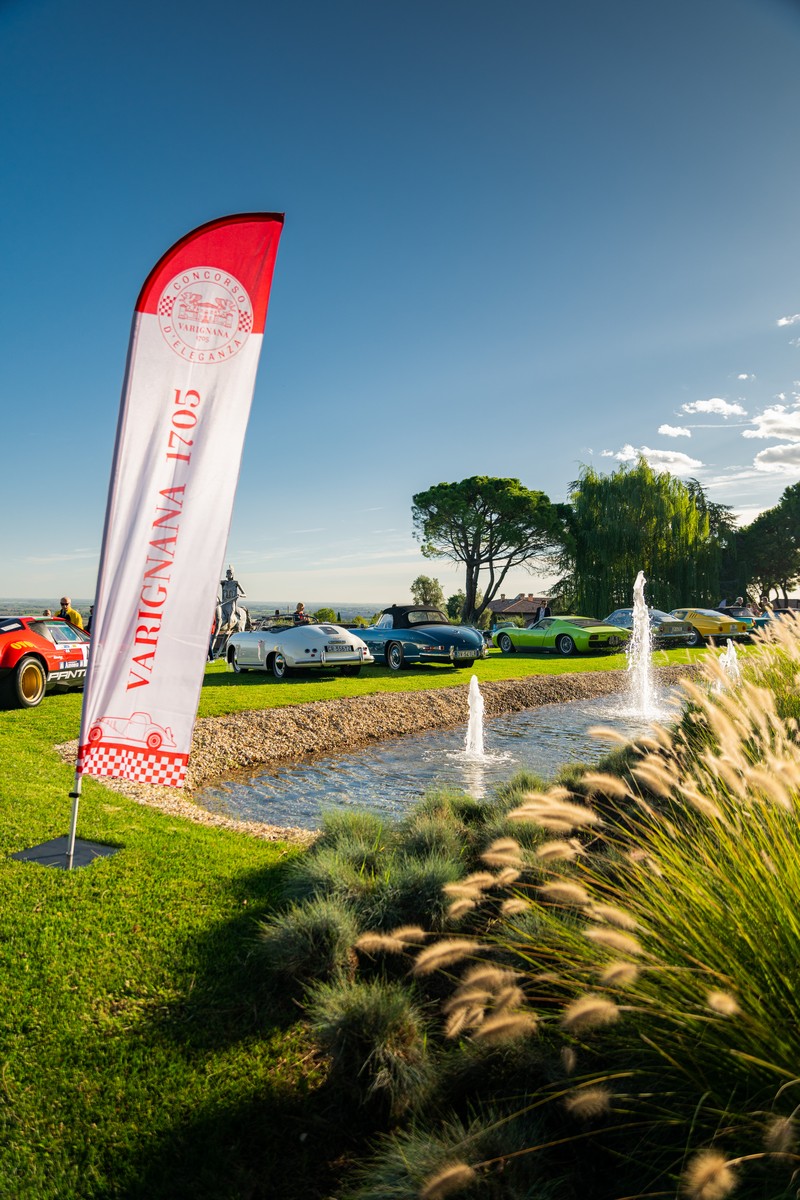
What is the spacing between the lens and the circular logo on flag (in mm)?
4559

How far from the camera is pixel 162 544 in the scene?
4.48 metres

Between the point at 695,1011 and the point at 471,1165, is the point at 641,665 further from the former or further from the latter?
the point at 471,1165

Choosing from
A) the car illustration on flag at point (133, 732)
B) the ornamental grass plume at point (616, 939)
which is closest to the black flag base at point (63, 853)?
the car illustration on flag at point (133, 732)

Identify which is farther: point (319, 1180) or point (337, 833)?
A: point (337, 833)

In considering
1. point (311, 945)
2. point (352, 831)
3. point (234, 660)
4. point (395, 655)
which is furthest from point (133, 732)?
point (395, 655)

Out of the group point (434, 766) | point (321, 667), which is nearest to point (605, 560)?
point (321, 667)

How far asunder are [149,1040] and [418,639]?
14919mm

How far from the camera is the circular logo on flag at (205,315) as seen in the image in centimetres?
456

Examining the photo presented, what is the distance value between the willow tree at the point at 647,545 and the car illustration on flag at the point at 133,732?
32.8 meters

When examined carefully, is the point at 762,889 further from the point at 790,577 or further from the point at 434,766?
the point at 790,577

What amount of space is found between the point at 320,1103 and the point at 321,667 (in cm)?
1349

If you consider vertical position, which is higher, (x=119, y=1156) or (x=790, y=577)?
(x=790, y=577)

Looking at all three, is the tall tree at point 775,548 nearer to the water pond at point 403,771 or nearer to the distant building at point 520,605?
the distant building at point 520,605

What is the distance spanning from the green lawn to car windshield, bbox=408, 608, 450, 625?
13.3 meters
